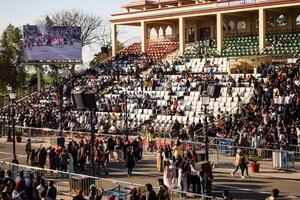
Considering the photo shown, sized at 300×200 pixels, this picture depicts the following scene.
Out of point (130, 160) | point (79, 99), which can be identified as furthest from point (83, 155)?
point (79, 99)

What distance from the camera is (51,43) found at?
55.9 m

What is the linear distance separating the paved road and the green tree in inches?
1824

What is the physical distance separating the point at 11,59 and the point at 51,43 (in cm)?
2023

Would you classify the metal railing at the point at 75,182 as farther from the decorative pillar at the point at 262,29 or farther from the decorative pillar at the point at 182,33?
the decorative pillar at the point at 182,33

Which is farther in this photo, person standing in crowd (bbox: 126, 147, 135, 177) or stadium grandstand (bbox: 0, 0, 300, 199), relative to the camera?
stadium grandstand (bbox: 0, 0, 300, 199)

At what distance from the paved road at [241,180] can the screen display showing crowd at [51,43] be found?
Result: 28.3 meters

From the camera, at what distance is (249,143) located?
29.3 meters

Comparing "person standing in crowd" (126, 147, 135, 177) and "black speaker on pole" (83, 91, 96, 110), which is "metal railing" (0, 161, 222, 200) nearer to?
"black speaker on pole" (83, 91, 96, 110)

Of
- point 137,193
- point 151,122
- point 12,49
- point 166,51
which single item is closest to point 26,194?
point 137,193

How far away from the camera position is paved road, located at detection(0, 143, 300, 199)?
21741mm

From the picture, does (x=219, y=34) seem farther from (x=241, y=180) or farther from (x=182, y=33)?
(x=241, y=180)

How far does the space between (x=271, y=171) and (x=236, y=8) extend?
23323mm

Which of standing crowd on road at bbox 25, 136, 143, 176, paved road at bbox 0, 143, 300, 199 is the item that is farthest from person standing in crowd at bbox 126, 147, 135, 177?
paved road at bbox 0, 143, 300, 199

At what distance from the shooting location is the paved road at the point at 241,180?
21741 mm
